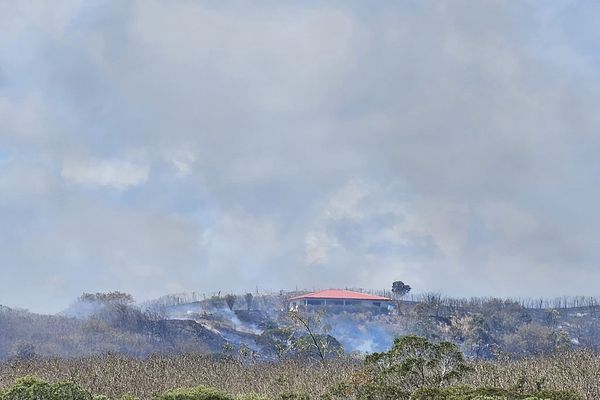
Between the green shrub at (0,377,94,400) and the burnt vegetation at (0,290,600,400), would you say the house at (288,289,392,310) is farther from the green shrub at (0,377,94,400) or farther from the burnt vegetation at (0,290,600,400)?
the green shrub at (0,377,94,400)

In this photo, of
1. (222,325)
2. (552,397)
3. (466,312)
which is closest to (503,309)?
(466,312)

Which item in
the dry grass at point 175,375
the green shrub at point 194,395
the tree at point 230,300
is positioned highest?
the tree at point 230,300

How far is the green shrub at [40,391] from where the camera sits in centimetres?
2778

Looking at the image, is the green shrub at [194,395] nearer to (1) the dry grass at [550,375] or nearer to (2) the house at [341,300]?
(1) the dry grass at [550,375]

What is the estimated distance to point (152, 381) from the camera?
6712cm

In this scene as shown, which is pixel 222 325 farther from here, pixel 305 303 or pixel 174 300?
pixel 174 300

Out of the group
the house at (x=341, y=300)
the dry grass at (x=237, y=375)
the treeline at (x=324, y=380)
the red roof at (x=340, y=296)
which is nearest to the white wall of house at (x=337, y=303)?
the house at (x=341, y=300)

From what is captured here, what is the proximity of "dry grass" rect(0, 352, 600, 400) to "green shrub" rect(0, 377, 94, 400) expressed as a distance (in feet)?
95.2

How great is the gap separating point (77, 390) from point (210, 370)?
4789 cm

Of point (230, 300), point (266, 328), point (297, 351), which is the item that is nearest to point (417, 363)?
point (297, 351)

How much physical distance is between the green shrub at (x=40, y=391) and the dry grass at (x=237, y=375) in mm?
29026

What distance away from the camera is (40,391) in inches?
1104

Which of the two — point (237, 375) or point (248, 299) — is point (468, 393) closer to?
point (237, 375)

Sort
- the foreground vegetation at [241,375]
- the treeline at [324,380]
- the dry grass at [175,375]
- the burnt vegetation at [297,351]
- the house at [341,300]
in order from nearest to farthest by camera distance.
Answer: the treeline at [324,380]
the burnt vegetation at [297,351]
the foreground vegetation at [241,375]
the dry grass at [175,375]
the house at [341,300]
